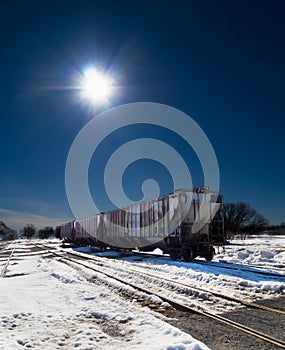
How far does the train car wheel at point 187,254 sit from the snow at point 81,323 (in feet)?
26.6

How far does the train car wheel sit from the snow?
811 centimetres

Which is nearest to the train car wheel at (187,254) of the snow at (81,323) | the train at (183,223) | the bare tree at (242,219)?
the train at (183,223)

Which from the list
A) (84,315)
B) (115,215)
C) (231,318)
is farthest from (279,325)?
(115,215)

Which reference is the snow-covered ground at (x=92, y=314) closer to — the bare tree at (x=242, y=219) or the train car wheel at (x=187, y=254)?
the train car wheel at (x=187, y=254)

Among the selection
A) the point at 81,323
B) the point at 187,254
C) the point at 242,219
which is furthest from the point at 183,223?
the point at 242,219

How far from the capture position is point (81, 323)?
5.79 meters

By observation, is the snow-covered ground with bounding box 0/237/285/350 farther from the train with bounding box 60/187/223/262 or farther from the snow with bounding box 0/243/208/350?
the train with bounding box 60/187/223/262

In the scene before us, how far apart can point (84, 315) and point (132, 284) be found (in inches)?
130

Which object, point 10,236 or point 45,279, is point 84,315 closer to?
point 45,279

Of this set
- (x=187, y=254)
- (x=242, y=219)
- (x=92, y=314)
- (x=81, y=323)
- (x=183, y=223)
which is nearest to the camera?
(x=81, y=323)

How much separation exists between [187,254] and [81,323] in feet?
36.6

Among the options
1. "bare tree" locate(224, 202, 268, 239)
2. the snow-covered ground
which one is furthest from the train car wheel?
"bare tree" locate(224, 202, 268, 239)

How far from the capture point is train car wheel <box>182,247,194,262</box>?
52.8 feet

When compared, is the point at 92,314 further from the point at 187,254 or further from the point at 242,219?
the point at 242,219
